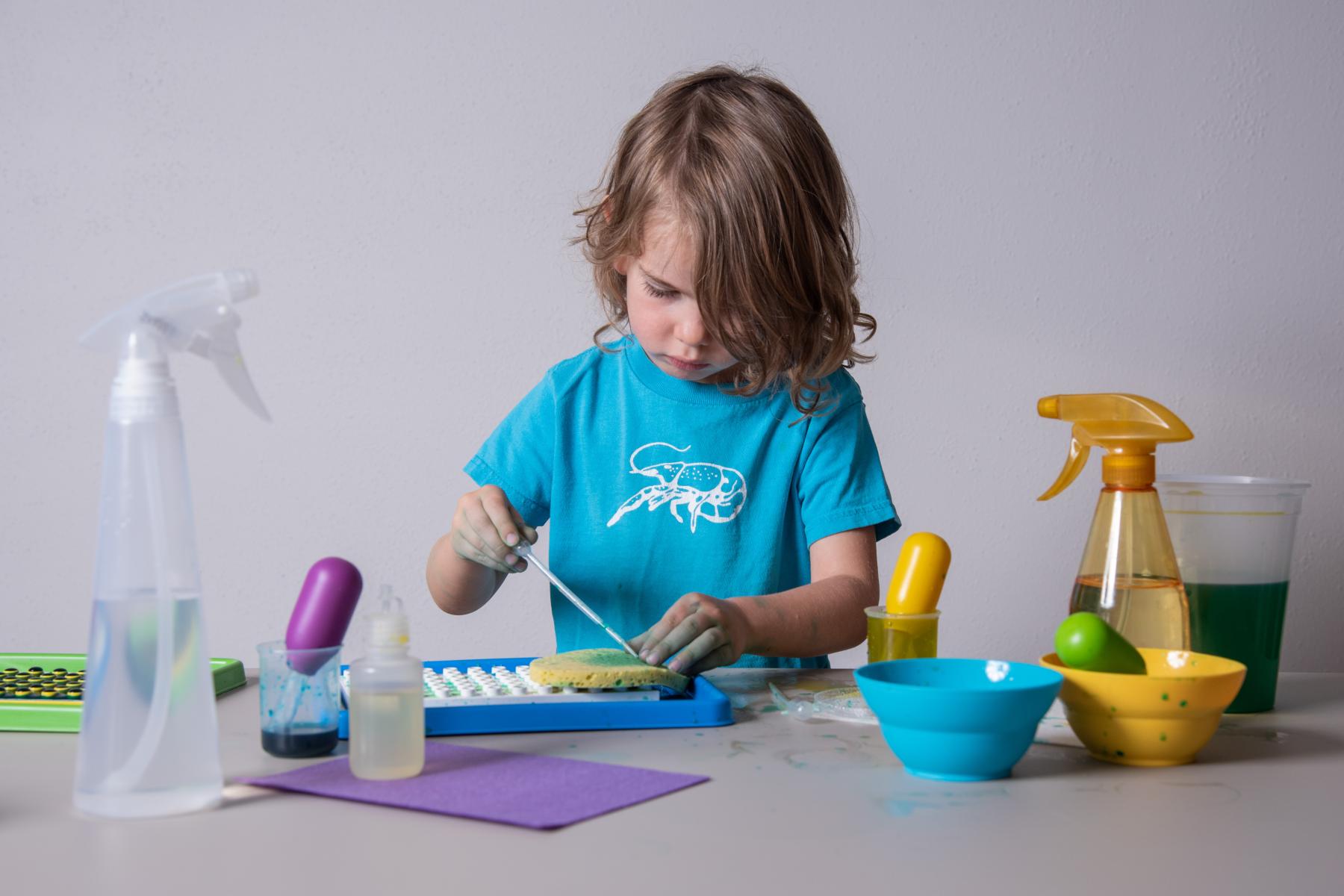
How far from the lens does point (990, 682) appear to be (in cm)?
74

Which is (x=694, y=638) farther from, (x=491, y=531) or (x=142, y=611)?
(x=142, y=611)

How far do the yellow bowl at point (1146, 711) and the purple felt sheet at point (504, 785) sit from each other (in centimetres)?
24

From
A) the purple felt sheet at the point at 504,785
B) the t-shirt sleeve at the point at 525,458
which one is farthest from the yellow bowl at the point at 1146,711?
the t-shirt sleeve at the point at 525,458

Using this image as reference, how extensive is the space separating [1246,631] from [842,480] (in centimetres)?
42

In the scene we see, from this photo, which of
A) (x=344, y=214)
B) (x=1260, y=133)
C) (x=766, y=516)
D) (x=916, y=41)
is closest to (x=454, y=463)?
(x=344, y=214)

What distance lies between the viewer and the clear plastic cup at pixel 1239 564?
35.2 inches

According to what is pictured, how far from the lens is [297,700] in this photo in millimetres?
728

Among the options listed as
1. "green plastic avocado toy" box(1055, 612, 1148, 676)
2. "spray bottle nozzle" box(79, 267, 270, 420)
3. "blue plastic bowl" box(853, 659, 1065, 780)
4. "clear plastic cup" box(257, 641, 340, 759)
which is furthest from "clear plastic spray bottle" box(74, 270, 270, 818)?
"green plastic avocado toy" box(1055, 612, 1148, 676)

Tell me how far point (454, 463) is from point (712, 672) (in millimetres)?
1014

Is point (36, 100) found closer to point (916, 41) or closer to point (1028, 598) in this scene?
point (916, 41)

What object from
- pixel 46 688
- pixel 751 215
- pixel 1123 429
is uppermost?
pixel 751 215

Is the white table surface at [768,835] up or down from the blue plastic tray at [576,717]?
up

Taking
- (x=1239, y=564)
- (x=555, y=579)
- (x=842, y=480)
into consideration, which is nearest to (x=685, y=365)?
(x=842, y=480)

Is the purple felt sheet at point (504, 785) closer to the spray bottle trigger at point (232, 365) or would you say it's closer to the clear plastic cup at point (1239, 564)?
the spray bottle trigger at point (232, 365)
